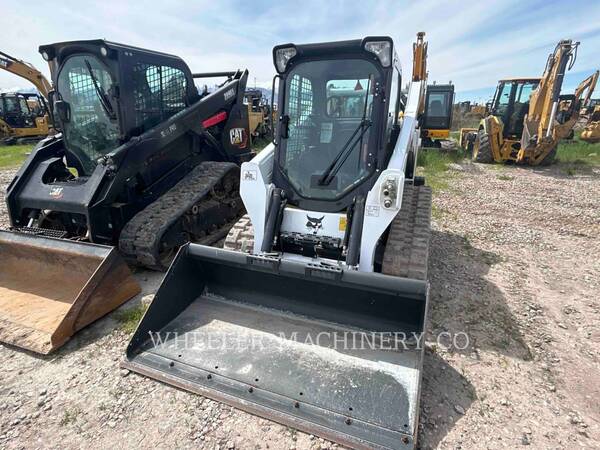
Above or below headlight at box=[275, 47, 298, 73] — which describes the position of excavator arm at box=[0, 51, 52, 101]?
above

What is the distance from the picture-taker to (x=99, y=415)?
2.38m

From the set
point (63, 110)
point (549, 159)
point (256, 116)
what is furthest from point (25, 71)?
point (549, 159)

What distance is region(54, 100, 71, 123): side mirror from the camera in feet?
15.6

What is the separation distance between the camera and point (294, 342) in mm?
2799

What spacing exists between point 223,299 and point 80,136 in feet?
10.6

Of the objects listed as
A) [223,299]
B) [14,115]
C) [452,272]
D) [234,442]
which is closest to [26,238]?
[223,299]

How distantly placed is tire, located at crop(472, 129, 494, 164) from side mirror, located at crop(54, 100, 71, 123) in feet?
38.3

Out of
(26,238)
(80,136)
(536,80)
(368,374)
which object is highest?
(536,80)

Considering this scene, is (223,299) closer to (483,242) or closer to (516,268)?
(516,268)

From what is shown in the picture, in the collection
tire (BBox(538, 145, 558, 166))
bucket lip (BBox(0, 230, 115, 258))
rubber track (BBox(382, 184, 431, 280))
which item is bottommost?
bucket lip (BBox(0, 230, 115, 258))

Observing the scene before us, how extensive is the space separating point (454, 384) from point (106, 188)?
12.7ft

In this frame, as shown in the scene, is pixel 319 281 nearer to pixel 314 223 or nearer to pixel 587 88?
pixel 314 223

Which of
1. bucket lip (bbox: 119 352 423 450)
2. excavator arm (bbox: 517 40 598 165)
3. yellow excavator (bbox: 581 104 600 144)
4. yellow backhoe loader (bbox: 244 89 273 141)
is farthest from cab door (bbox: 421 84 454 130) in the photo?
bucket lip (bbox: 119 352 423 450)

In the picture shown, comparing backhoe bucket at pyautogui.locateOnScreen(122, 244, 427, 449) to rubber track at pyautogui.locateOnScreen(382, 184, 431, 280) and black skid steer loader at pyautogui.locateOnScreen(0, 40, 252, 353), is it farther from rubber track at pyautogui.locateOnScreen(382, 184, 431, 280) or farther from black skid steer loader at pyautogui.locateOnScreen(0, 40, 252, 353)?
black skid steer loader at pyautogui.locateOnScreen(0, 40, 252, 353)
